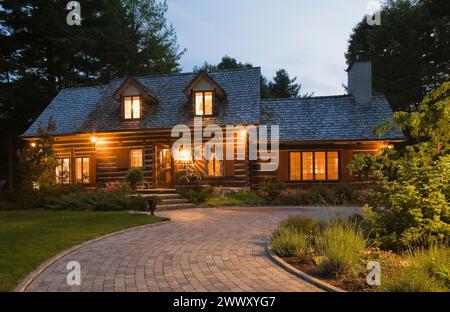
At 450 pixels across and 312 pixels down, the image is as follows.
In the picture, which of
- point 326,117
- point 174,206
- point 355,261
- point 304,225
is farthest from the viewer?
point 326,117

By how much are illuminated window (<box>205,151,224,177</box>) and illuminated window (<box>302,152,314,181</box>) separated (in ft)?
15.9

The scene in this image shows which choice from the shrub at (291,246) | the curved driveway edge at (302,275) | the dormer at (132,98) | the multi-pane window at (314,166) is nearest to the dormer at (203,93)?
the dormer at (132,98)

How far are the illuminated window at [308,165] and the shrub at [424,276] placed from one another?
52.0 feet

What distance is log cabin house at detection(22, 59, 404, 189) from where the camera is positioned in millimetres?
21312

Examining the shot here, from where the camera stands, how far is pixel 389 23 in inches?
1374

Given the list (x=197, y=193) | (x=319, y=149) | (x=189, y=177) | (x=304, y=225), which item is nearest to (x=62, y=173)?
(x=189, y=177)

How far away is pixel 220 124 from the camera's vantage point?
826 inches

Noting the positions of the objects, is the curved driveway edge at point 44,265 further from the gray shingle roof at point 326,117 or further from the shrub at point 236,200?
the gray shingle roof at point 326,117

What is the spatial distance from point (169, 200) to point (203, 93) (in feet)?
24.3

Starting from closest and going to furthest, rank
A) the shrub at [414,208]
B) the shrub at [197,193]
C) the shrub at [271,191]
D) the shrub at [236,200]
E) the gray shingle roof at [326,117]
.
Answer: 1. the shrub at [414,208]
2. the shrub at [236,200]
3. the shrub at [197,193]
4. the shrub at [271,191]
5. the gray shingle roof at [326,117]

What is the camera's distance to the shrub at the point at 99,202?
1594 centimetres

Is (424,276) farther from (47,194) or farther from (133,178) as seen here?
(47,194)

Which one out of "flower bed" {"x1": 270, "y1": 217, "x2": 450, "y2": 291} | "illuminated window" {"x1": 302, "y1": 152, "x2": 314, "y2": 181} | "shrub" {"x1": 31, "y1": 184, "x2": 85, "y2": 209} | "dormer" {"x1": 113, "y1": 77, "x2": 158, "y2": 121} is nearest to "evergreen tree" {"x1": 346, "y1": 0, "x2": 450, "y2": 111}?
"illuminated window" {"x1": 302, "y1": 152, "x2": 314, "y2": 181}
